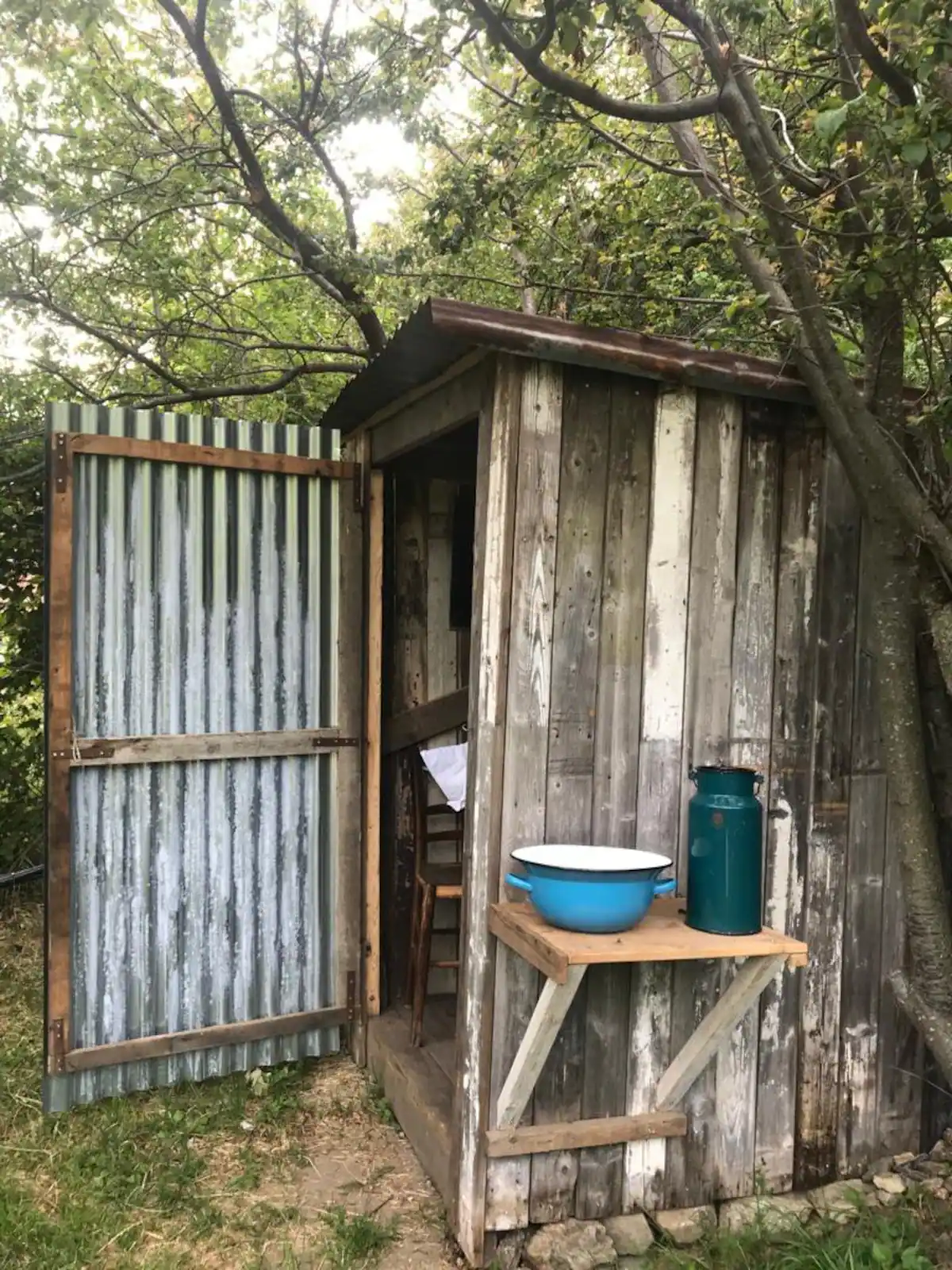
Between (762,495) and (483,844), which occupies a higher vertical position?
(762,495)

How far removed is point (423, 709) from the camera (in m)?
3.66

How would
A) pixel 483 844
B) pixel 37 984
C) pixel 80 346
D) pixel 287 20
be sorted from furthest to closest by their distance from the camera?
pixel 80 346, pixel 287 20, pixel 37 984, pixel 483 844

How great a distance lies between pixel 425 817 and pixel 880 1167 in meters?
1.96

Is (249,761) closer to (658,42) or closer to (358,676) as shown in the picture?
(358,676)

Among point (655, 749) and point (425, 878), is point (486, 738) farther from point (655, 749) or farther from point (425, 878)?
point (425, 878)

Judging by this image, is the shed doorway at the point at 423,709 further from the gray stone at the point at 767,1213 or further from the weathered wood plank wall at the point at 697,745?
the gray stone at the point at 767,1213

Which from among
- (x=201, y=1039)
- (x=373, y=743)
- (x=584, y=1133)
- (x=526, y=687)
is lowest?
(x=201, y=1039)

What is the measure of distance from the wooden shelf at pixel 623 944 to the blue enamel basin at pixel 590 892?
0.13 feet

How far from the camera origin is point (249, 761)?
3.34 m

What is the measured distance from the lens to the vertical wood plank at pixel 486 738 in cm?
235

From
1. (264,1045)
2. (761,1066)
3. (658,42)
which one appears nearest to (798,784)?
(761,1066)

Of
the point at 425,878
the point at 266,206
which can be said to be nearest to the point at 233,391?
the point at 266,206

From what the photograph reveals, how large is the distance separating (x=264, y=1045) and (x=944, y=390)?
127 inches

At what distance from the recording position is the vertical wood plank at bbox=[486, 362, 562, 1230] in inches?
93.0
